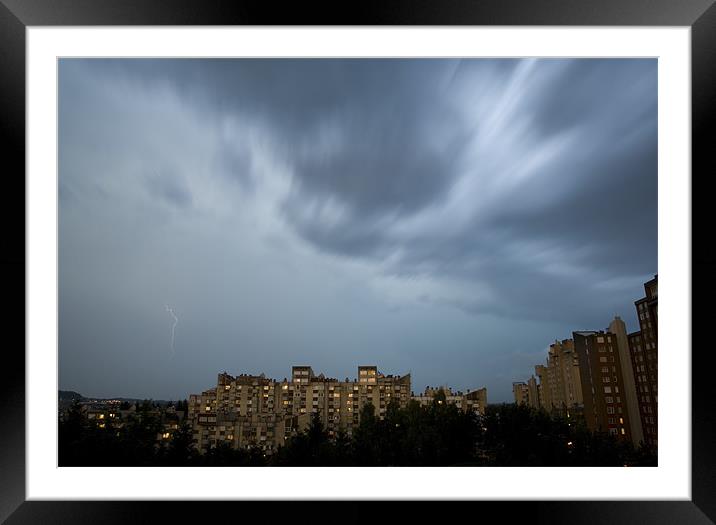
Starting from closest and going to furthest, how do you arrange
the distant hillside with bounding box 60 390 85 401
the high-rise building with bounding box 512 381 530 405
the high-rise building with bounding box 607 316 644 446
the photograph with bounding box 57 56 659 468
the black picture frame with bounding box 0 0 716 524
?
the black picture frame with bounding box 0 0 716 524 < the distant hillside with bounding box 60 390 85 401 < the high-rise building with bounding box 607 316 644 446 < the photograph with bounding box 57 56 659 468 < the high-rise building with bounding box 512 381 530 405

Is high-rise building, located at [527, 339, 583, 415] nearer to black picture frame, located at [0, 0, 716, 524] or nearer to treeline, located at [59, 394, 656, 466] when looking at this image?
treeline, located at [59, 394, 656, 466]

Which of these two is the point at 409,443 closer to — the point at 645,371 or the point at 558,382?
the point at 558,382

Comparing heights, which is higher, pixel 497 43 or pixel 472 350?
pixel 497 43

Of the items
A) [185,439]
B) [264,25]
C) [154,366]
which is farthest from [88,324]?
[264,25]

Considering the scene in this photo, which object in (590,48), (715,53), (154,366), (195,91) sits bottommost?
(154,366)

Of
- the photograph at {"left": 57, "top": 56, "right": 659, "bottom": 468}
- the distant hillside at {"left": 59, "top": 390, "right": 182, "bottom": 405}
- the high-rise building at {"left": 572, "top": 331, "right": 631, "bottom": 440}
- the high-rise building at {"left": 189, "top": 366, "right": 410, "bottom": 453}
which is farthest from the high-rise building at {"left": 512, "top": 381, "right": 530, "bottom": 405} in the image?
the distant hillside at {"left": 59, "top": 390, "right": 182, "bottom": 405}

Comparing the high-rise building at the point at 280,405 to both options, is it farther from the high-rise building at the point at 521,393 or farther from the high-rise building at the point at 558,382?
the high-rise building at the point at 558,382

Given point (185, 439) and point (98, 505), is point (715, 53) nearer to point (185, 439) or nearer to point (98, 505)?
point (98, 505)
